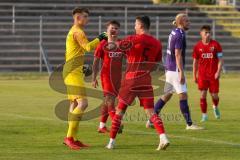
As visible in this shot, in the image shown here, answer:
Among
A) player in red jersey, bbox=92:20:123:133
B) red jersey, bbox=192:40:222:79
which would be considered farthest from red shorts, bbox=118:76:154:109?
red jersey, bbox=192:40:222:79

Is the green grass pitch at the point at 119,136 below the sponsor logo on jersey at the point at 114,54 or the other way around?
below

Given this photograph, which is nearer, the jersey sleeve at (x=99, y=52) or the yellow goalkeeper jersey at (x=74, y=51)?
the yellow goalkeeper jersey at (x=74, y=51)

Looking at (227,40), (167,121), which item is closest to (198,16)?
(227,40)

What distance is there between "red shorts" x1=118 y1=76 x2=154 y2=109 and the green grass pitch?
697mm

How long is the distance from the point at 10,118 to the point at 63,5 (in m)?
25.7

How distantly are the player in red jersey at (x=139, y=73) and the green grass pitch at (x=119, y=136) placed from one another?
0.50 metres

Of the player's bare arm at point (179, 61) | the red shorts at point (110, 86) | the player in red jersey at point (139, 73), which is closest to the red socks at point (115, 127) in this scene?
the player in red jersey at point (139, 73)

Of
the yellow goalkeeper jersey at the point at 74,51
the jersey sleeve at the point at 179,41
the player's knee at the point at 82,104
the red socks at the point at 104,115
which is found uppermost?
the yellow goalkeeper jersey at the point at 74,51

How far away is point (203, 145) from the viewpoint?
42.0 feet

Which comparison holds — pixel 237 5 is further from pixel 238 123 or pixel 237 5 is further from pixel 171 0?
pixel 238 123

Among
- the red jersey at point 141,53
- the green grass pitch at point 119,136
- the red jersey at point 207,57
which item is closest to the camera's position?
the green grass pitch at point 119,136

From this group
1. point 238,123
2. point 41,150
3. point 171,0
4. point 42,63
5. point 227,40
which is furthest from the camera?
point 171,0

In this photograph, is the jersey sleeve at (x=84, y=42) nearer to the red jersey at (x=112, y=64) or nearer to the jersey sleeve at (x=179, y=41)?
the red jersey at (x=112, y=64)

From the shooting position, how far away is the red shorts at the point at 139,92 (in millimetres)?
12383
